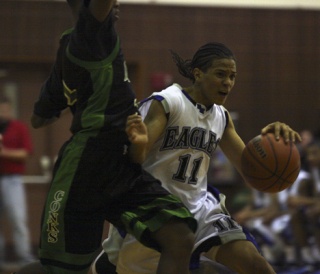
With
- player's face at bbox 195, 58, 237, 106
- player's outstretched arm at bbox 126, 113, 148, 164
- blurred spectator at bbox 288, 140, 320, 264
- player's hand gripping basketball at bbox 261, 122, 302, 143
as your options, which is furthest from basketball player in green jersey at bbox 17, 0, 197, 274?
blurred spectator at bbox 288, 140, 320, 264

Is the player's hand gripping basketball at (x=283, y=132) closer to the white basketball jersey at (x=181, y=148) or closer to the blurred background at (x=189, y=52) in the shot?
the white basketball jersey at (x=181, y=148)

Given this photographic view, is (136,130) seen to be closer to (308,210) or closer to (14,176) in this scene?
(14,176)

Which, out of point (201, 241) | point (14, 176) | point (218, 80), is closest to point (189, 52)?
point (14, 176)

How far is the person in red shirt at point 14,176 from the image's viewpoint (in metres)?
7.97

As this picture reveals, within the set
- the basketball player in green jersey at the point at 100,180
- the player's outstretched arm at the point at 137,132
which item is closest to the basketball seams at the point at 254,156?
the basketball player in green jersey at the point at 100,180

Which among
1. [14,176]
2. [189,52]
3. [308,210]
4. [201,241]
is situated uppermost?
[189,52]

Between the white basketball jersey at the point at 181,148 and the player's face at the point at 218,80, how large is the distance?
9 cm

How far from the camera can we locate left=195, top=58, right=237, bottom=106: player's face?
4.04m

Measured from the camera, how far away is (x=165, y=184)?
4.04 m

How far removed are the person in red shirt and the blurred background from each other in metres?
1.97

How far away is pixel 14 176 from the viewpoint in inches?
318

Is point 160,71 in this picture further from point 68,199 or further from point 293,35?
point 68,199

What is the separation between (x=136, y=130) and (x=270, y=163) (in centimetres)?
74

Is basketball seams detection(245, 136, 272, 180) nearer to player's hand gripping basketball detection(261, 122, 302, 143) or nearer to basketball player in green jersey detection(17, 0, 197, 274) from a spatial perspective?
player's hand gripping basketball detection(261, 122, 302, 143)
